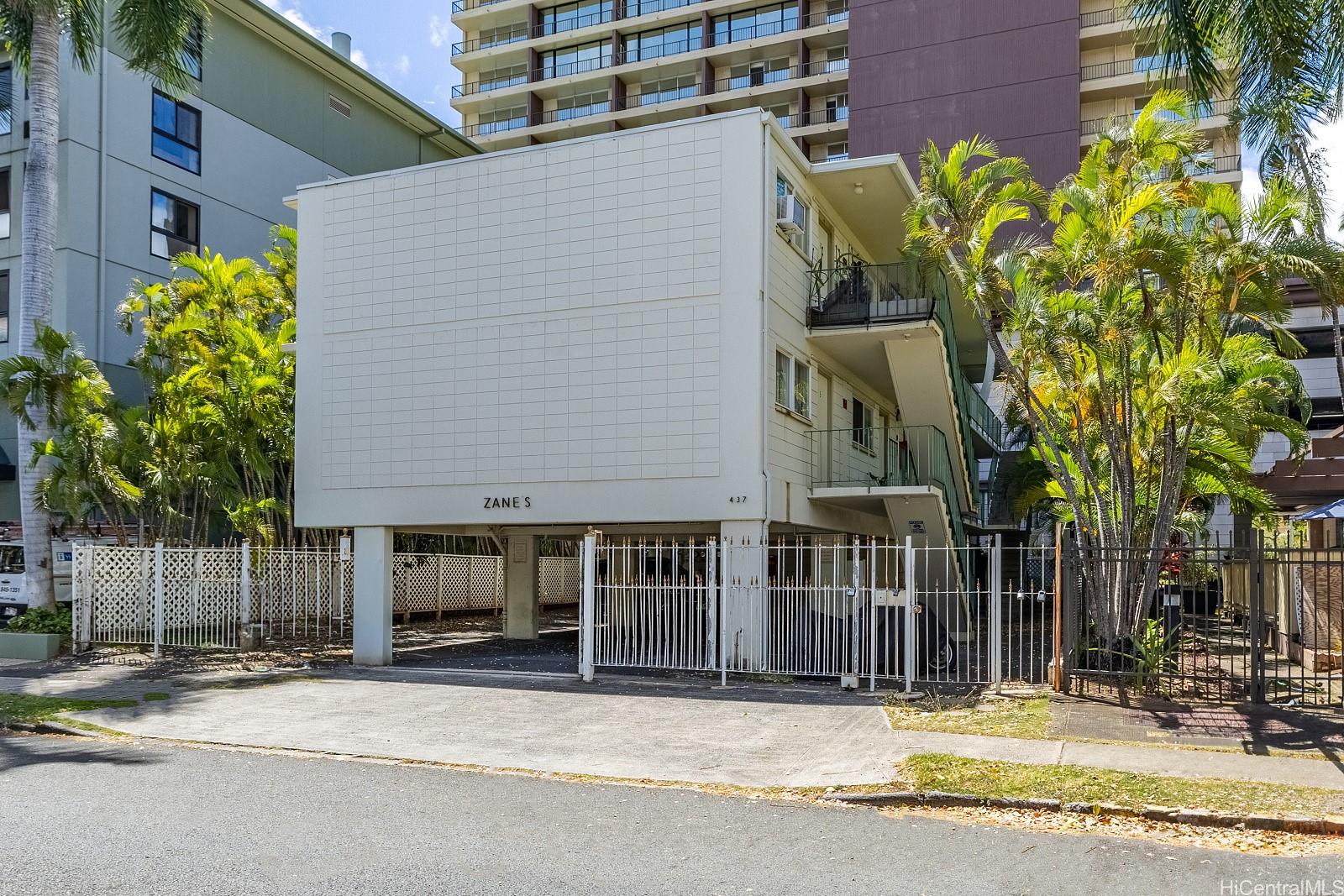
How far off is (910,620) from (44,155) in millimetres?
16477

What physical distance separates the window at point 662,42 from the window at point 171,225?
34289 mm

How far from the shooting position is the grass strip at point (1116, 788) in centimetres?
835

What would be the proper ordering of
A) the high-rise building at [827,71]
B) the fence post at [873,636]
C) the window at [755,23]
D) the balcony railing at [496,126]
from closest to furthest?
the fence post at [873,636] < the high-rise building at [827,71] < the window at [755,23] < the balcony railing at [496,126]

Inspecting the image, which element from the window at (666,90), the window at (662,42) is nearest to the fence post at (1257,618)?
the window at (666,90)

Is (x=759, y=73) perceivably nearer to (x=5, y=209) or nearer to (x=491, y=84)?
(x=491, y=84)

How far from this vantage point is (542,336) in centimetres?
1831

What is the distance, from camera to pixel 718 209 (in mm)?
17391

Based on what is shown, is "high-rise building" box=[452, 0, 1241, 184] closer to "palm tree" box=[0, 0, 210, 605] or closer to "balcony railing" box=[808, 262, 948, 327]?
"balcony railing" box=[808, 262, 948, 327]

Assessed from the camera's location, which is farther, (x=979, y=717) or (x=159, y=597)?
(x=159, y=597)

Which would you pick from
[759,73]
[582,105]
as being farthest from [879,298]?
[582,105]

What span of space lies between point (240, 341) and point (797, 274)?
1047cm

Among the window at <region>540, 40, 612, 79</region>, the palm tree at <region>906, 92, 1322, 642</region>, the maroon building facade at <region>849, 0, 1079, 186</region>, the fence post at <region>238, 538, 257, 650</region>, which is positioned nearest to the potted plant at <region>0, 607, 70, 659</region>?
the fence post at <region>238, 538, 257, 650</region>

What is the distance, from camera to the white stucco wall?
56.5 feet

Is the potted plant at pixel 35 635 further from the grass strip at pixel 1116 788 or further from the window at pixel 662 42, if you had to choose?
the window at pixel 662 42
